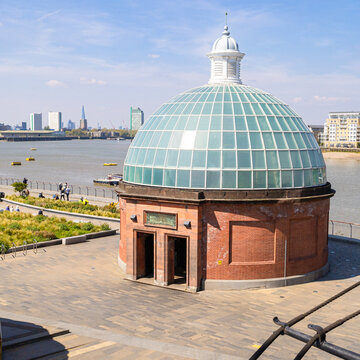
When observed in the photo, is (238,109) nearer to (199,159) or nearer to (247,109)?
(247,109)

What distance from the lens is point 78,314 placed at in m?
19.2

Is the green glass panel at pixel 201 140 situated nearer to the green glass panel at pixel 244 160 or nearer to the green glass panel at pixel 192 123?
the green glass panel at pixel 192 123

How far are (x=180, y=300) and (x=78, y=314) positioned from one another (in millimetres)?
4919

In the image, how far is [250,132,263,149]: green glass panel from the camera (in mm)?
23344

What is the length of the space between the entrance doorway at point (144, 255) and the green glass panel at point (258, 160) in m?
6.87

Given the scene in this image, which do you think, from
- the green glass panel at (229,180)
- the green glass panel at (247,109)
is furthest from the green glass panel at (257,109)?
the green glass panel at (229,180)

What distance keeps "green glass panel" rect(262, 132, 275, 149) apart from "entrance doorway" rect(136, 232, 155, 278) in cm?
785

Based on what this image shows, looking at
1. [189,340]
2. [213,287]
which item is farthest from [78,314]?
[213,287]

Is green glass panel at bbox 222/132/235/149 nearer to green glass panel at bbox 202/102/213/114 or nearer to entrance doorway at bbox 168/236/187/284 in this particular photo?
green glass panel at bbox 202/102/213/114

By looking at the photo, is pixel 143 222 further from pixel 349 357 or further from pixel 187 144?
pixel 349 357

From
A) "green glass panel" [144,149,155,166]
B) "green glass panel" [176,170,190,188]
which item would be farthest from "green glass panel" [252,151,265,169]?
"green glass panel" [144,149,155,166]

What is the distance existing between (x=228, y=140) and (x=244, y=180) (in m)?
2.24

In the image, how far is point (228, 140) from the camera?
23.3 metres

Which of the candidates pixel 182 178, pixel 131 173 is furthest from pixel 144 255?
pixel 182 178
